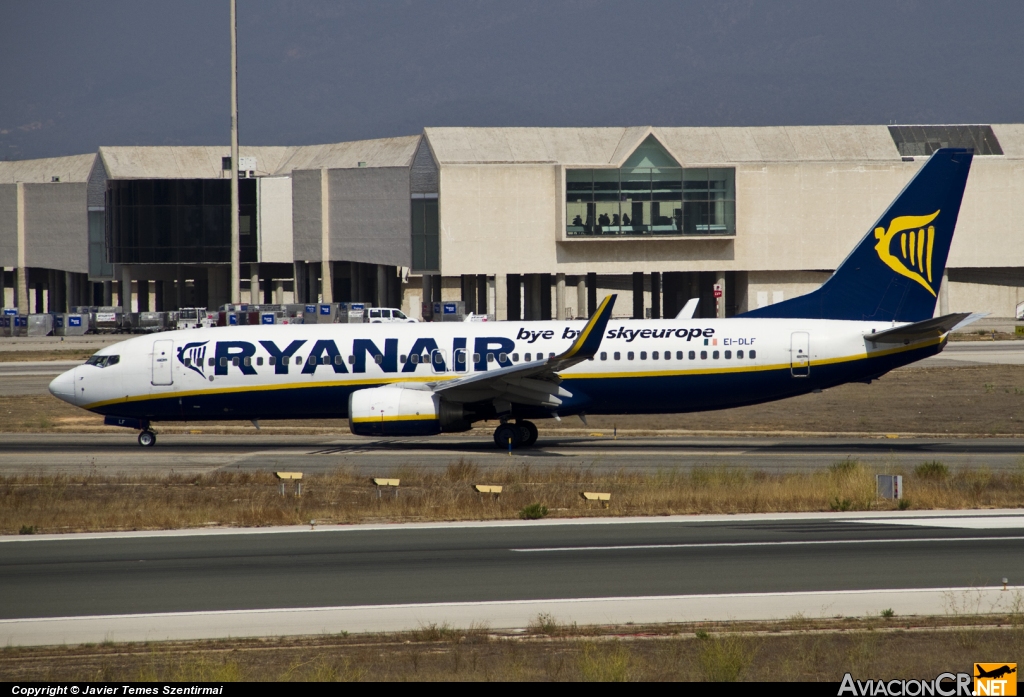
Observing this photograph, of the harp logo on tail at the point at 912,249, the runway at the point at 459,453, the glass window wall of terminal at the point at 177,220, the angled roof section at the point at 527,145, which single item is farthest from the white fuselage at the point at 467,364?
the glass window wall of terminal at the point at 177,220

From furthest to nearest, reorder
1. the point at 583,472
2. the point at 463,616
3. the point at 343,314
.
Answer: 1. the point at 343,314
2. the point at 583,472
3. the point at 463,616

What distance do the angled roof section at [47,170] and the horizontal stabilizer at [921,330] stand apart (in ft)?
341

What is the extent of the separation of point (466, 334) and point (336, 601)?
18.8 metres

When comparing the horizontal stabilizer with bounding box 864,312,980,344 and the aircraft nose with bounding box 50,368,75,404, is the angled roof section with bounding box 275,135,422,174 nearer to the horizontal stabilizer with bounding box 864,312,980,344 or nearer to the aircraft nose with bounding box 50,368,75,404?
the aircraft nose with bounding box 50,368,75,404

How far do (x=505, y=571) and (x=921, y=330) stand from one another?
729 inches

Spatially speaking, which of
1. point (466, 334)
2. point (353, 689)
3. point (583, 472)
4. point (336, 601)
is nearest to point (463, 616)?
point (336, 601)

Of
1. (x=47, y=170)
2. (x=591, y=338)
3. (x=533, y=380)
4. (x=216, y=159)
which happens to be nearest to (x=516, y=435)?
(x=533, y=380)

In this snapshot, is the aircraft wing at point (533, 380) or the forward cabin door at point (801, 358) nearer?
the aircraft wing at point (533, 380)

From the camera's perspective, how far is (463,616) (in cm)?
1395

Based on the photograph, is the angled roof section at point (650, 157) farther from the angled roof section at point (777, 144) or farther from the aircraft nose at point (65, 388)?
the aircraft nose at point (65, 388)

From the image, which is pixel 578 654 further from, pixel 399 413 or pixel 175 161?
pixel 175 161

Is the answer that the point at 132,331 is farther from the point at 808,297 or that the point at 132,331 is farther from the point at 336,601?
the point at 336,601

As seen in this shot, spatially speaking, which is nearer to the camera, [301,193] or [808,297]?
[808,297]

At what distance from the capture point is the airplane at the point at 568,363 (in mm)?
32156
